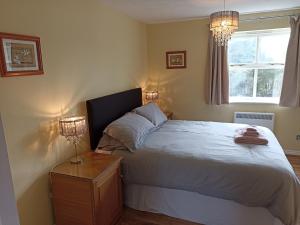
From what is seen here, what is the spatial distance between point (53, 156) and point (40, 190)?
0.31m

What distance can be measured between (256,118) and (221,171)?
7.14ft

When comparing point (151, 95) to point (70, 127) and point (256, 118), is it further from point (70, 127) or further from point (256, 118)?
point (70, 127)

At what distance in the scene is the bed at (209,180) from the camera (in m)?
1.90

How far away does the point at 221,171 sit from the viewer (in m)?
2.03

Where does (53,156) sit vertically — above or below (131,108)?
below

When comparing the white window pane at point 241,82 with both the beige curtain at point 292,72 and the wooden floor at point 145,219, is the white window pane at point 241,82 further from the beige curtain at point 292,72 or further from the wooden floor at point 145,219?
the wooden floor at point 145,219

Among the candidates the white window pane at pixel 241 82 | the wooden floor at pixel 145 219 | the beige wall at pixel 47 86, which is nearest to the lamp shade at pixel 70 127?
the beige wall at pixel 47 86

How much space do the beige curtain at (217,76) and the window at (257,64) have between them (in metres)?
0.24

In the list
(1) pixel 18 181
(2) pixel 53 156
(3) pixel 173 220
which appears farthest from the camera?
(3) pixel 173 220

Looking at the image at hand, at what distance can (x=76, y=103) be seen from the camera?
2395 mm

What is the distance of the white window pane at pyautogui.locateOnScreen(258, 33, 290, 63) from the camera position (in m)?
3.65

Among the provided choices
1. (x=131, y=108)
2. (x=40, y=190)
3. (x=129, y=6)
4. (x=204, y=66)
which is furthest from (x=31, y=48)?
(x=204, y=66)

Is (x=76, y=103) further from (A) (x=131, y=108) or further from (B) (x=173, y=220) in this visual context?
(B) (x=173, y=220)

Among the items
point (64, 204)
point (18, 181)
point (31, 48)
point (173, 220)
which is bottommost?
point (173, 220)
